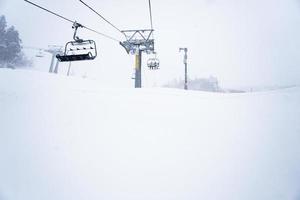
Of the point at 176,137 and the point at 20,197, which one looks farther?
the point at 176,137

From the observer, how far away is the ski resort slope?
496 centimetres

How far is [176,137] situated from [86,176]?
11.8 ft

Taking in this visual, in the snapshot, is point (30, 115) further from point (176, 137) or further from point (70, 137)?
point (176, 137)

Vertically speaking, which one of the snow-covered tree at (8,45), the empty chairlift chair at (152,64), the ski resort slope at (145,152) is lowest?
the ski resort slope at (145,152)

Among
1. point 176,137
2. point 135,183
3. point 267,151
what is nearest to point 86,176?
point 135,183

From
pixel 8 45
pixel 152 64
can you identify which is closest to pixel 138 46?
pixel 152 64

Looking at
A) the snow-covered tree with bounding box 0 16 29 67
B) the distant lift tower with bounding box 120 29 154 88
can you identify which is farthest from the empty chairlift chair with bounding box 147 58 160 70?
the snow-covered tree with bounding box 0 16 29 67

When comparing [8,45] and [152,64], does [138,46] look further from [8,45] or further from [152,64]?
[8,45]

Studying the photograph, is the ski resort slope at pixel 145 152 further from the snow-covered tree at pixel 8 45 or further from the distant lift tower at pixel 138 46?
the snow-covered tree at pixel 8 45

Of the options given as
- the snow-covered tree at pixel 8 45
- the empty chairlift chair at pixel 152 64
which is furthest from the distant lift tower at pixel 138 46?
the snow-covered tree at pixel 8 45

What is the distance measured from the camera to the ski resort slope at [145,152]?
16.3 feet

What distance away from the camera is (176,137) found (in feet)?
23.7

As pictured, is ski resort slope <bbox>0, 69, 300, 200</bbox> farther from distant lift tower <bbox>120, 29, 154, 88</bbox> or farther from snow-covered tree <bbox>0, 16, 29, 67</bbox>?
snow-covered tree <bbox>0, 16, 29, 67</bbox>

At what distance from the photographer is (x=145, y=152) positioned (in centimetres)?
631
